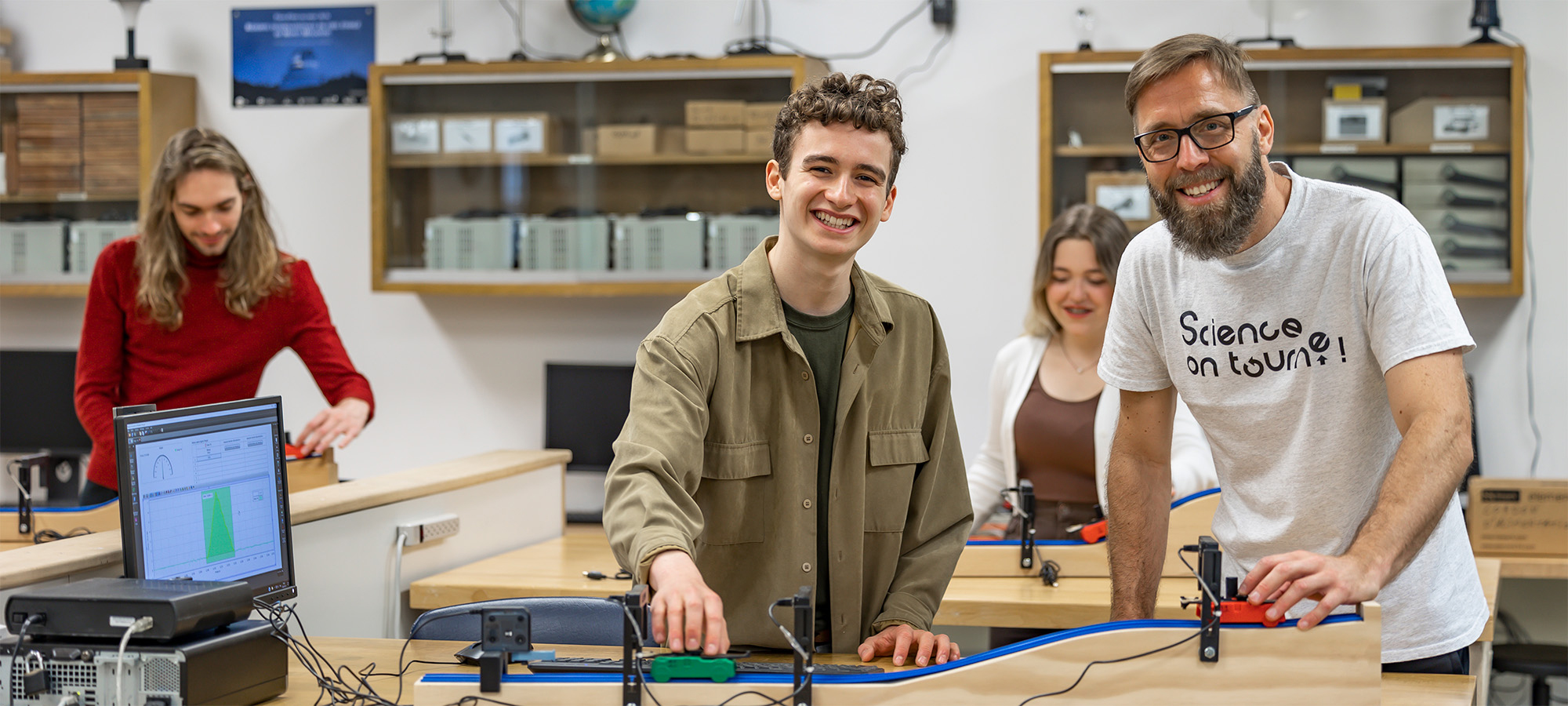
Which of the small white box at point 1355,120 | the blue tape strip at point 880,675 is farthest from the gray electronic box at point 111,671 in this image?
the small white box at point 1355,120

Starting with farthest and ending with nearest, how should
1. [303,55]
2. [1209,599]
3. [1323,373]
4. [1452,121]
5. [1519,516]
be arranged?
[303,55]
[1452,121]
[1519,516]
[1323,373]
[1209,599]

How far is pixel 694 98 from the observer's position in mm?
3822

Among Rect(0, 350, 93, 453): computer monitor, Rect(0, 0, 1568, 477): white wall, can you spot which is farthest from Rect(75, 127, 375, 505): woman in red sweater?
Rect(0, 350, 93, 453): computer monitor

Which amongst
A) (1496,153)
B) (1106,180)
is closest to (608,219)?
(1106,180)

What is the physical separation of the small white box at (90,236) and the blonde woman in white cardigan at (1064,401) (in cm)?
309

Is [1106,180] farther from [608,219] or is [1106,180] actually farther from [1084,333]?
[608,219]

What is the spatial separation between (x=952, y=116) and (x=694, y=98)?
852 millimetres

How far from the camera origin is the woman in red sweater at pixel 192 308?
101 inches

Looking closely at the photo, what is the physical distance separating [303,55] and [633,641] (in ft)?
11.8

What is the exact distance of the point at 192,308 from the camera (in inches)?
104

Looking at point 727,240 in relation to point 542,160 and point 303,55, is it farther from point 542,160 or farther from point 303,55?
point 303,55

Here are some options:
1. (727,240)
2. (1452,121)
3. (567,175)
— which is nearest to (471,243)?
(567,175)

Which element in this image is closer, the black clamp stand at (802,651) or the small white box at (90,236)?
the black clamp stand at (802,651)

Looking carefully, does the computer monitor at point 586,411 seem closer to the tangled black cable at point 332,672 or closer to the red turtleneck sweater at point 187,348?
the red turtleneck sweater at point 187,348
